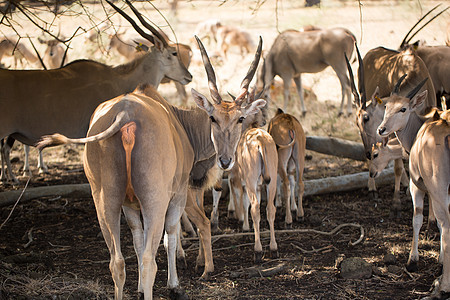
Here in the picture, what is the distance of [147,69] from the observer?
701cm

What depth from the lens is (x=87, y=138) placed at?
125 inches

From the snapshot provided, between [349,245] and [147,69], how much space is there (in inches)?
134

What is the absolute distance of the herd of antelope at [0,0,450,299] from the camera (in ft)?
11.1

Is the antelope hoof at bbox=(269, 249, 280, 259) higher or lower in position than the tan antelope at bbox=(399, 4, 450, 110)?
lower

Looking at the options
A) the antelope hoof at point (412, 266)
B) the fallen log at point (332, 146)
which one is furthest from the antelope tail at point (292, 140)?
the fallen log at point (332, 146)

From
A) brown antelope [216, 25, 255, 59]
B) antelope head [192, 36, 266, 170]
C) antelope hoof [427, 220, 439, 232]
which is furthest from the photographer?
brown antelope [216, 25, 255, 59]

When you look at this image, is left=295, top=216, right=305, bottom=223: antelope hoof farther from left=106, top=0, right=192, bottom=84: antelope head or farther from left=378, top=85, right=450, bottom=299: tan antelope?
left=106, top=0, right=192, bottom=84: antelope head

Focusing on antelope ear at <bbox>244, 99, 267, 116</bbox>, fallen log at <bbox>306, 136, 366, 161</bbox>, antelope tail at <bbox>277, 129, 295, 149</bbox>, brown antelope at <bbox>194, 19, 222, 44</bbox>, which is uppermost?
brown antelope at <bbox>194, 19, 222, 44</bbox>

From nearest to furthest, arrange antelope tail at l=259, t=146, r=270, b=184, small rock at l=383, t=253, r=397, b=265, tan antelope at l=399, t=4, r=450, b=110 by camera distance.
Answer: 1. small rock at l=383, t=253, r=397, b=265
2. antelope tail at l=259, t=146, r=270, b=184
3. tan antelope at l=399, t=4, r=450, b=110

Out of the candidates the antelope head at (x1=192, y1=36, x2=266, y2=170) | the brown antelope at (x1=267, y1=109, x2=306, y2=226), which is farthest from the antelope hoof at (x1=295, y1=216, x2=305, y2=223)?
the antelope head at (x1=192, y1=36, x2=266, y2=170)

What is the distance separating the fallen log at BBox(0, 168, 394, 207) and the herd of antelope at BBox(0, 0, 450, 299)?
27 cm

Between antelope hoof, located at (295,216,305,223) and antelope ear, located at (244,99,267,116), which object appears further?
antelope hoof, located at (295,216,305,223)

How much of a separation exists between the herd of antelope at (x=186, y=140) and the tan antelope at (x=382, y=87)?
1 cm

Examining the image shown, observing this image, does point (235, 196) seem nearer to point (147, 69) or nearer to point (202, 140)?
point (202, 140)
